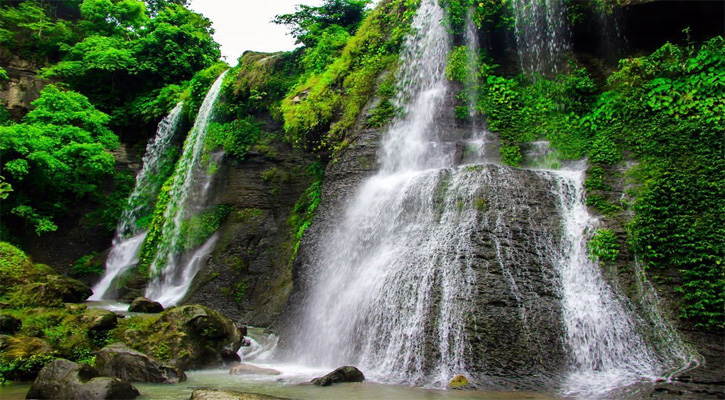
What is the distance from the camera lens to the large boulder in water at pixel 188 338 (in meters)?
7.54

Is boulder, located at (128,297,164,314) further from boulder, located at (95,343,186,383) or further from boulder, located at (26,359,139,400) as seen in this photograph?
boulder, located at (26,359,139,400)

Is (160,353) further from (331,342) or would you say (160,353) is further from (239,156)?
(239,156)

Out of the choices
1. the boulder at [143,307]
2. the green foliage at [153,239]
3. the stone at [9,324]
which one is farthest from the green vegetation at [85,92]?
the stone at [9,324]

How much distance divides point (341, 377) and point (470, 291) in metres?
2.30

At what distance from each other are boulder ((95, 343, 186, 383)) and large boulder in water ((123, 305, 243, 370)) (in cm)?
80

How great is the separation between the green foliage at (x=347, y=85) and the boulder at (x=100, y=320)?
6.36m

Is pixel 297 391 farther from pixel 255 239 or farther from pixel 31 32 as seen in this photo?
pixel 31 32

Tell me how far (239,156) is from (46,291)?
23.3ft

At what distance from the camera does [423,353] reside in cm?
680

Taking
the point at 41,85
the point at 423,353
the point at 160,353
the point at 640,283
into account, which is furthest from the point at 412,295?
the point at 41,85

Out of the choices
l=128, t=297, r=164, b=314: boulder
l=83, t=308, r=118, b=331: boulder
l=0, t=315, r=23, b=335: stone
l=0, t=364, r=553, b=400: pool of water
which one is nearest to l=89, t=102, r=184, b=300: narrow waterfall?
l=128, t=297, r=164, b=314: boulder

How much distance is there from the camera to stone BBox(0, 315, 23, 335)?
291 inches

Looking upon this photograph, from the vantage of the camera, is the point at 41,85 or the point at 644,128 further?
the point at 41,85

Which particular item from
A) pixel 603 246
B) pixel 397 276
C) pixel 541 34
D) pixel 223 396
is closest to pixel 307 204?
pixel 397 276
